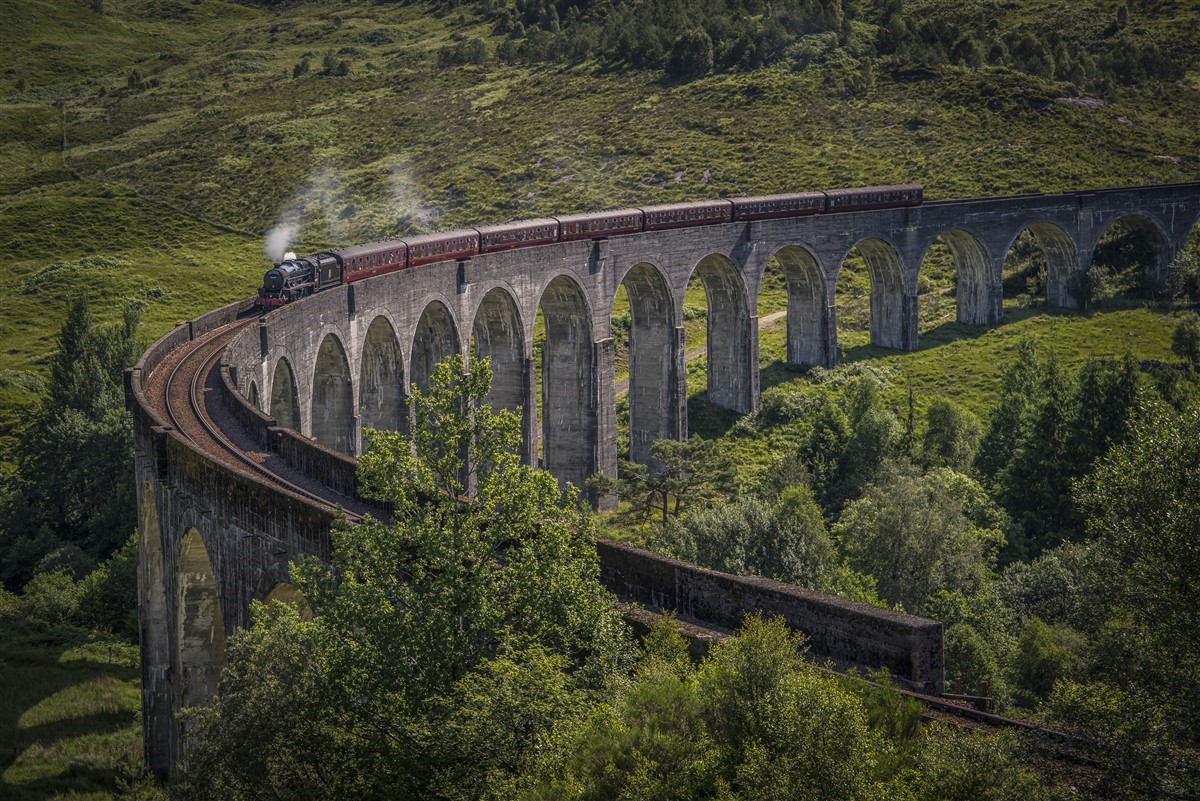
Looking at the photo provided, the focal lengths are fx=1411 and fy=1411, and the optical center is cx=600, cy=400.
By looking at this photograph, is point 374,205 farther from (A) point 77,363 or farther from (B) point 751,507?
(B) point 751,507

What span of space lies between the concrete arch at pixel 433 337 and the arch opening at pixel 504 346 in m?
2.82

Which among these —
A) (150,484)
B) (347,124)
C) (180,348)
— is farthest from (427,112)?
(150,484)

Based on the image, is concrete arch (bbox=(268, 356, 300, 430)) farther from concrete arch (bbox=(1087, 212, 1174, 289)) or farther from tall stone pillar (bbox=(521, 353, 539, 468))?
concrete arch (bbox=(1087, 212, 1174, 289))

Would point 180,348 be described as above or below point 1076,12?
below

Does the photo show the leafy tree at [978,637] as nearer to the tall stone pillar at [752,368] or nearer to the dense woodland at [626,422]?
the dense woodland at [626,422]

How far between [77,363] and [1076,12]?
314 feet

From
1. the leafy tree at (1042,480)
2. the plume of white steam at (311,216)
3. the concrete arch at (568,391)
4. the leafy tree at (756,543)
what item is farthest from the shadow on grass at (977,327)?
the plume of white steam at (311,216)

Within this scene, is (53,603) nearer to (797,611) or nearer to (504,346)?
(504,346)

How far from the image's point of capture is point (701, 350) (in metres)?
75.0

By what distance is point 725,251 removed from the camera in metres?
64.6

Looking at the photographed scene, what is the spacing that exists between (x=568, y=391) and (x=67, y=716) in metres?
25.5

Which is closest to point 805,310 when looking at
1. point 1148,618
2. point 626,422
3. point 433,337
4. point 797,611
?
point 626,422

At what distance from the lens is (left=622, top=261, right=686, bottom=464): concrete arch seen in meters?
62.4

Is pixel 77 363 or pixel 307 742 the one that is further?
pixel 77 363
